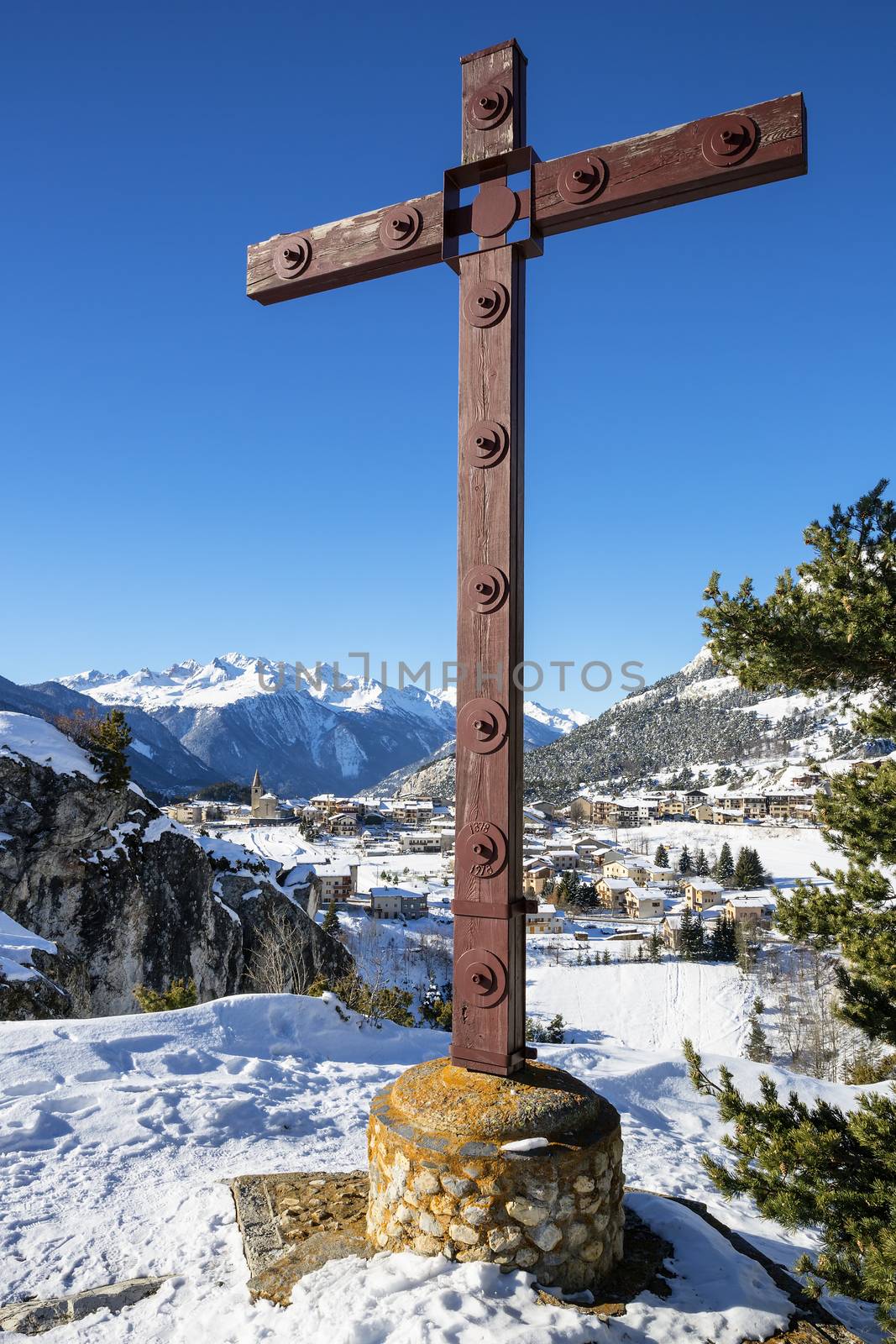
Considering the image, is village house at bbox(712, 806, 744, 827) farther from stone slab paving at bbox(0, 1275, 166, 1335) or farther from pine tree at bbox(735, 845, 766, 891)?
stone slab paving at bbox(0, 1275, 166, 1335)

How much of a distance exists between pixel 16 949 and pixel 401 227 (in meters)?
13.3

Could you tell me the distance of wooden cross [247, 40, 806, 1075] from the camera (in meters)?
3.82

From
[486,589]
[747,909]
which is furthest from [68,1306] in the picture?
[747,909]

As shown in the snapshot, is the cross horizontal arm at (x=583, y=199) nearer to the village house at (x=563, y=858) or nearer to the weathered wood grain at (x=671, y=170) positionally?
the weathered wood grain at (x=671, y=170)

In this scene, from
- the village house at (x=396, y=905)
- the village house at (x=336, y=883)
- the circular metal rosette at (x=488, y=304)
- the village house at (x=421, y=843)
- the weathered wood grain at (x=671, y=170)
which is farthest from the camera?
the village house at (x=421, y=843)

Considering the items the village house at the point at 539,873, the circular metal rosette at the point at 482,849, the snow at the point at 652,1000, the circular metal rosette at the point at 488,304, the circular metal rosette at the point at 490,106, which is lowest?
the snow at the point at 652,1000

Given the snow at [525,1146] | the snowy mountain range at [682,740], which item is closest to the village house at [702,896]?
the snowy mountain range at [682,740]

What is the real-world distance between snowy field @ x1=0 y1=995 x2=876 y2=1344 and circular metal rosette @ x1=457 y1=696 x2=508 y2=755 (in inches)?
87.1

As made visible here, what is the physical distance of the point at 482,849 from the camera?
3895mm

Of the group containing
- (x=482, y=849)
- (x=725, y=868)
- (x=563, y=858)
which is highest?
(x=482, y=849)

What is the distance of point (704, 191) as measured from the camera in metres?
3.89

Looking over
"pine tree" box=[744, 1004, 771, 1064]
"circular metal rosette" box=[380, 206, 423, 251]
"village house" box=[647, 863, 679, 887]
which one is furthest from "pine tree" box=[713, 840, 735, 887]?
"circular metal rosette" box=[380, 206, 423, 251]

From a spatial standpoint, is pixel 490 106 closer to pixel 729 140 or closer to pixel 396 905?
pixel 729 140

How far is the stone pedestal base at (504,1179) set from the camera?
348 cm
